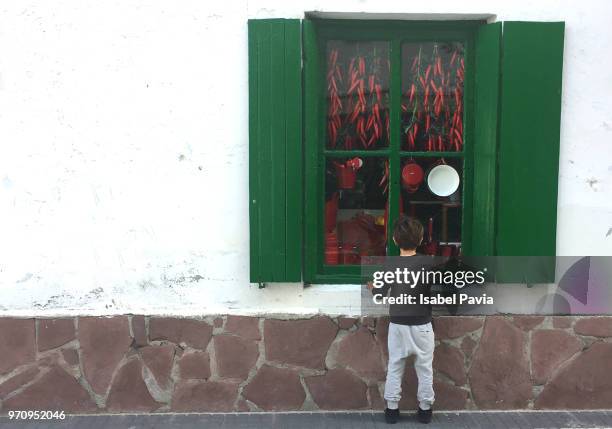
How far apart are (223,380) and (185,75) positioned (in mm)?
2048

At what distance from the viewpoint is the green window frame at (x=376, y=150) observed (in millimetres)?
3852

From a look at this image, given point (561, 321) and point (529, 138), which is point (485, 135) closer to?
point (529, 138)

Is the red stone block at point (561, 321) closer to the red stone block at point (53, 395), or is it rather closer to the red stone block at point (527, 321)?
the red stone block at point (527, 321)

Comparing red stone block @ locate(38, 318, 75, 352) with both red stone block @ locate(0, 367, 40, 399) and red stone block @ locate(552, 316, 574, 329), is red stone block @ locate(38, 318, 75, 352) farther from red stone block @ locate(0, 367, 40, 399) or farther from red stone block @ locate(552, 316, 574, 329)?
red stone block @ locate(552, 316, 574, 329)

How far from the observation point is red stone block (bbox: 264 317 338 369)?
3.86 meters

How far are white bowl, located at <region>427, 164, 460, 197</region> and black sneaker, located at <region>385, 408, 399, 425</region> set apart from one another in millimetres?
1500

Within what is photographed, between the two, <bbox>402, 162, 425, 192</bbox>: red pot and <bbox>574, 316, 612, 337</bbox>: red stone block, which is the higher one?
<bbox>402, 162, 425, 192</bbox>: red pot

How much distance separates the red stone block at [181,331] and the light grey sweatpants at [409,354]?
122cm

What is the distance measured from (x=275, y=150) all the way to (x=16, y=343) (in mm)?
2159

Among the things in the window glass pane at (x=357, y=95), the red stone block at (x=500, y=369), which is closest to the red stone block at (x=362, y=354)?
the red stone block at (x=500, y=369)

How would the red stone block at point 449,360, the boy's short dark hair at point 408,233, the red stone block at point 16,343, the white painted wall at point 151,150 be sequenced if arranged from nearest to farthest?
1. the boy's short dark hair at point 408,233
2. the white painted wall at point 151,150
3. the red stone block at point 16,343
4. the red stone block at point 449,360

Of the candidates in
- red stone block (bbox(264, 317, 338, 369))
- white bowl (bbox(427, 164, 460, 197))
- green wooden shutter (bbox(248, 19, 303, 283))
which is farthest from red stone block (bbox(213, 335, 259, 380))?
white bowl (bbox(427, 164, 460, 197))

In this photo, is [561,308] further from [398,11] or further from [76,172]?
[76,172]

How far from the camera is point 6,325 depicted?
381 cm
